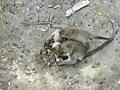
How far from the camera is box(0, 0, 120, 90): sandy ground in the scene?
612cm

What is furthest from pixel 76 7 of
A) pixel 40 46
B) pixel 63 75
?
pixel 63 75

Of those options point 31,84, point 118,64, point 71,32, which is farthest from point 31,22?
point 118,64

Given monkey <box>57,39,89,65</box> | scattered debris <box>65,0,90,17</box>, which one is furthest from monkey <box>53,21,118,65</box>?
scattered debris <box>65,0,90,17</box>

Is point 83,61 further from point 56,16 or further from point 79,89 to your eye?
point 56,16

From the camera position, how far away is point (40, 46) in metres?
6.56

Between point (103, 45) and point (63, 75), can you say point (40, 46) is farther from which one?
point (103, 45)

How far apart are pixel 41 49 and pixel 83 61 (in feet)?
2.88

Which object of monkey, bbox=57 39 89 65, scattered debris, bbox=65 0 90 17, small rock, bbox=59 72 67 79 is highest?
scattered debris, bbox=65 0 90 17

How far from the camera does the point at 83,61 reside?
6445 millimetres

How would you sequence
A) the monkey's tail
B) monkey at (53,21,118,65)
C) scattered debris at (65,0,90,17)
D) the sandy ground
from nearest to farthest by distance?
the sandy ground
monkey at (53,21,118,65)
the monkey's tail
scattered debris at (65,0,90,17)

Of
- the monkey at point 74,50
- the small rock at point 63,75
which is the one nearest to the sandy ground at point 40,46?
the small rock at point 63,75

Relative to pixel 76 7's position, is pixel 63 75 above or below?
below

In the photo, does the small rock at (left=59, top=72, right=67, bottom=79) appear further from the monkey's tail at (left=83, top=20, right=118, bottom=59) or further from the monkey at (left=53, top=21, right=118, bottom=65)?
the monkey's tail at (left=83, top=20, right=118, bottom=59)

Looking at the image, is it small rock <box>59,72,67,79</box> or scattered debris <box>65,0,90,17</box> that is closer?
small rock <box>59,72,67,79</box>
